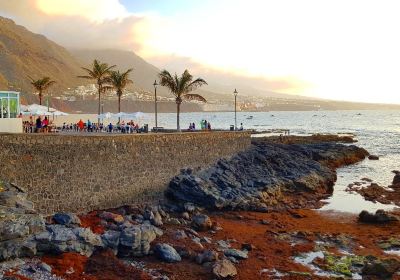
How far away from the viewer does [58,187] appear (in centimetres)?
2283

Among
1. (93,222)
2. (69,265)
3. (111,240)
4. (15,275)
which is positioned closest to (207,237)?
Answer: (93,222)

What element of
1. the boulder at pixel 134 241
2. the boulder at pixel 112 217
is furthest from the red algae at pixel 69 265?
the boulder at pixel 112 217

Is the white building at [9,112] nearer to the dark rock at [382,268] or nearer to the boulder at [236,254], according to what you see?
the boulder at [236,254]

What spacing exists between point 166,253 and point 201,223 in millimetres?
5571

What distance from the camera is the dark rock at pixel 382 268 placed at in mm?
18734

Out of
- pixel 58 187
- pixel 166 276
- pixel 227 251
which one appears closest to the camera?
pixel 166 276

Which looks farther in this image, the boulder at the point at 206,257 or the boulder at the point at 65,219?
the boulder at the point at 65,219

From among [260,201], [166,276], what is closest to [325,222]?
[260,201]

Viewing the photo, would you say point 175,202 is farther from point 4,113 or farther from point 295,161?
point 295,161

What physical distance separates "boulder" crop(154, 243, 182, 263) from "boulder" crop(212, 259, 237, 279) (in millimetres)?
1851

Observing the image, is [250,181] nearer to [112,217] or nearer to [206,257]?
[112,217]

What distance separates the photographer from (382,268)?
1886cm

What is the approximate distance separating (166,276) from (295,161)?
26.8 metres

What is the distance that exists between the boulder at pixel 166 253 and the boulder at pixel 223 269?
185cm
